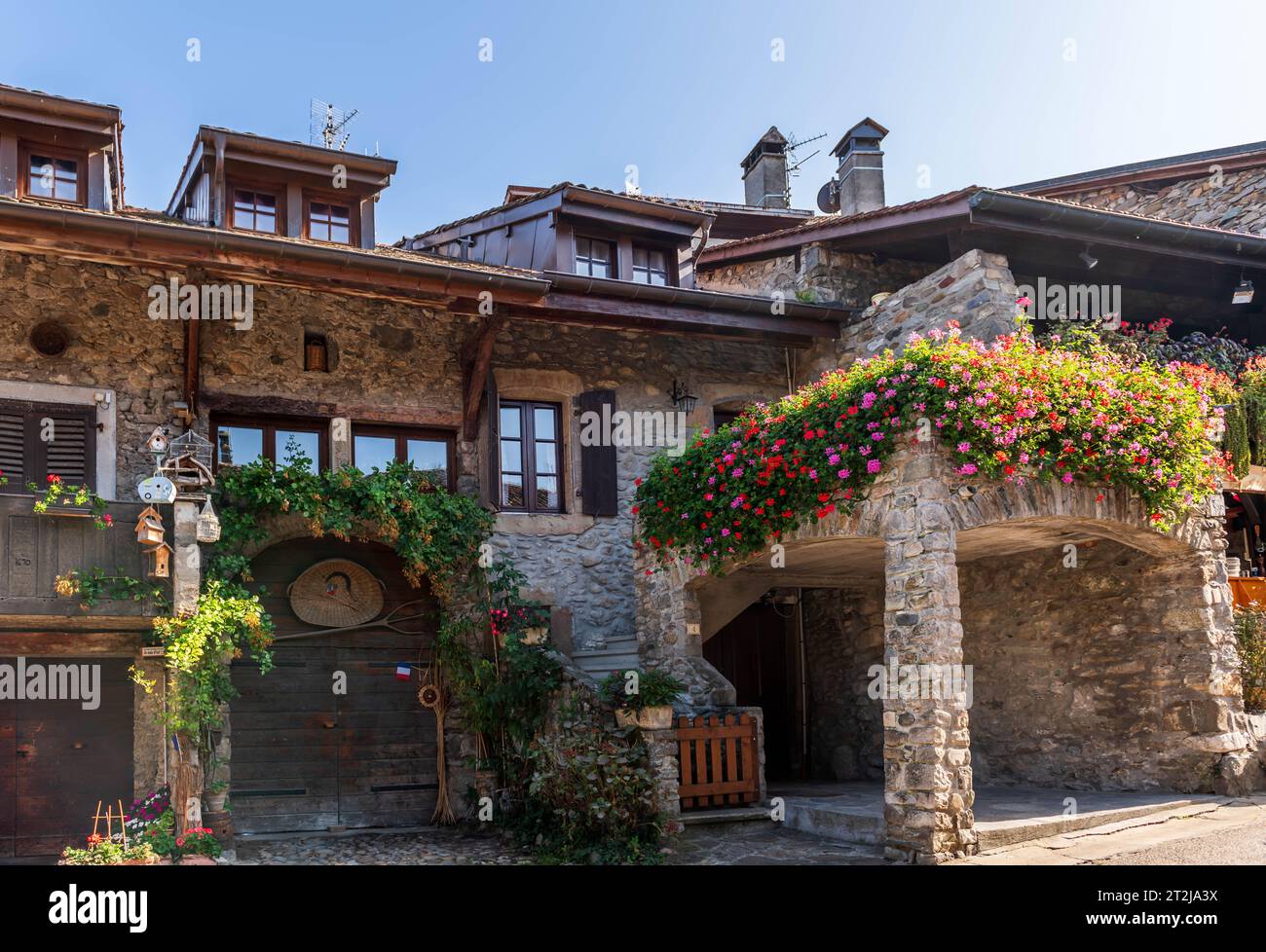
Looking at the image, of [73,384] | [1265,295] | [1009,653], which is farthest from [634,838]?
[1265,295]

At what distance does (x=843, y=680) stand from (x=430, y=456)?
5004 millimetres

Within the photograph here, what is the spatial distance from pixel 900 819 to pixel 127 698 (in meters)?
6.63

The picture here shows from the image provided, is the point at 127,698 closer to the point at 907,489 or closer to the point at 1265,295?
the point at 907,489

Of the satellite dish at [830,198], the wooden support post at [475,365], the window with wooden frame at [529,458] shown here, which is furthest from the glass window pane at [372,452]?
the satellite dish at [830,198]

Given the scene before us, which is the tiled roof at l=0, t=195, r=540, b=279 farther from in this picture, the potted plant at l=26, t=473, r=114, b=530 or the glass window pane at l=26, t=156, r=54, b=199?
the potted plant at l=26, t=473, r=114, b=530

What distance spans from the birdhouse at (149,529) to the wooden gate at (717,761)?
14.1 feet

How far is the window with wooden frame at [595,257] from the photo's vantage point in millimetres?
12367

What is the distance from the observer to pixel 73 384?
9.95 metres

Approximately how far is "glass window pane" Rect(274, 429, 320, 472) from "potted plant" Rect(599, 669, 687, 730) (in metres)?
3.67

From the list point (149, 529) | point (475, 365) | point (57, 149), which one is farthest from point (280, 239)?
point (149, 529)

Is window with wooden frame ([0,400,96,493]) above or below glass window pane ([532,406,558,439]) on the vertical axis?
below

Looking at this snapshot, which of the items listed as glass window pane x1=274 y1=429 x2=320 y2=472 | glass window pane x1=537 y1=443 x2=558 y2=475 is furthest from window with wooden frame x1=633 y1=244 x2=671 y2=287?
glass window pane x1=274 y1=429 x2=320 y2=472

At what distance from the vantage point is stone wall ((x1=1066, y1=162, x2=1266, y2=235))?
45.6 feet

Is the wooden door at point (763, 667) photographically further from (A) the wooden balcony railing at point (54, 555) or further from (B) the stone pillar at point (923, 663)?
(A) the wooden balcony railing at point (54, 555)
